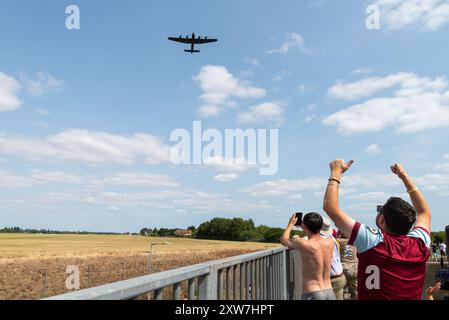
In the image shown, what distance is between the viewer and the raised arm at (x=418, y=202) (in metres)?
3.14

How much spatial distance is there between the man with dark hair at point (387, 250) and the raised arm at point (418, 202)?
22cm

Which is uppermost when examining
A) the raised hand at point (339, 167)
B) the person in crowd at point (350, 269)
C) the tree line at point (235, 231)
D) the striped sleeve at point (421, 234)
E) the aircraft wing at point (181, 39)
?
the aircraft wing at point (181, 39)

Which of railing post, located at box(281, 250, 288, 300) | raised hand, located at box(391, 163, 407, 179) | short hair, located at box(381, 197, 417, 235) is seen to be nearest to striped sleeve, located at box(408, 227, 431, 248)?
short hair, located at box(381, 197, 417, 235)

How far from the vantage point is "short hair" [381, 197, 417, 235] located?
2.80 metres

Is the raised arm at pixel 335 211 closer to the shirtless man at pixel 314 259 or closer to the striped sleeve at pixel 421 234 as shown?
the striped sleeve at pixel 421 234

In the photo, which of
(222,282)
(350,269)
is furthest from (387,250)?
(350,269)

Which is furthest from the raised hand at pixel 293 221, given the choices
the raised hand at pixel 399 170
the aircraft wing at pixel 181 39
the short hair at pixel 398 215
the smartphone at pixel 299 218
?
the aircraft wing at pixel 181 39

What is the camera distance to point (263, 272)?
16.7ft

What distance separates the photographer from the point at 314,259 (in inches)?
176

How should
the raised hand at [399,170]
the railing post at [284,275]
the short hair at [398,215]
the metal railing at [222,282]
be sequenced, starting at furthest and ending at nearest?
the railing post at [284,275] → the raised hand at [399,170] → the short hair at [398,215] → the metal railing at [222,282]

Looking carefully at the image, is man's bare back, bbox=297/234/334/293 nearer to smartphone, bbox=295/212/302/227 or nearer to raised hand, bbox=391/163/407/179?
smartphone, bbox=295/212/302/227
